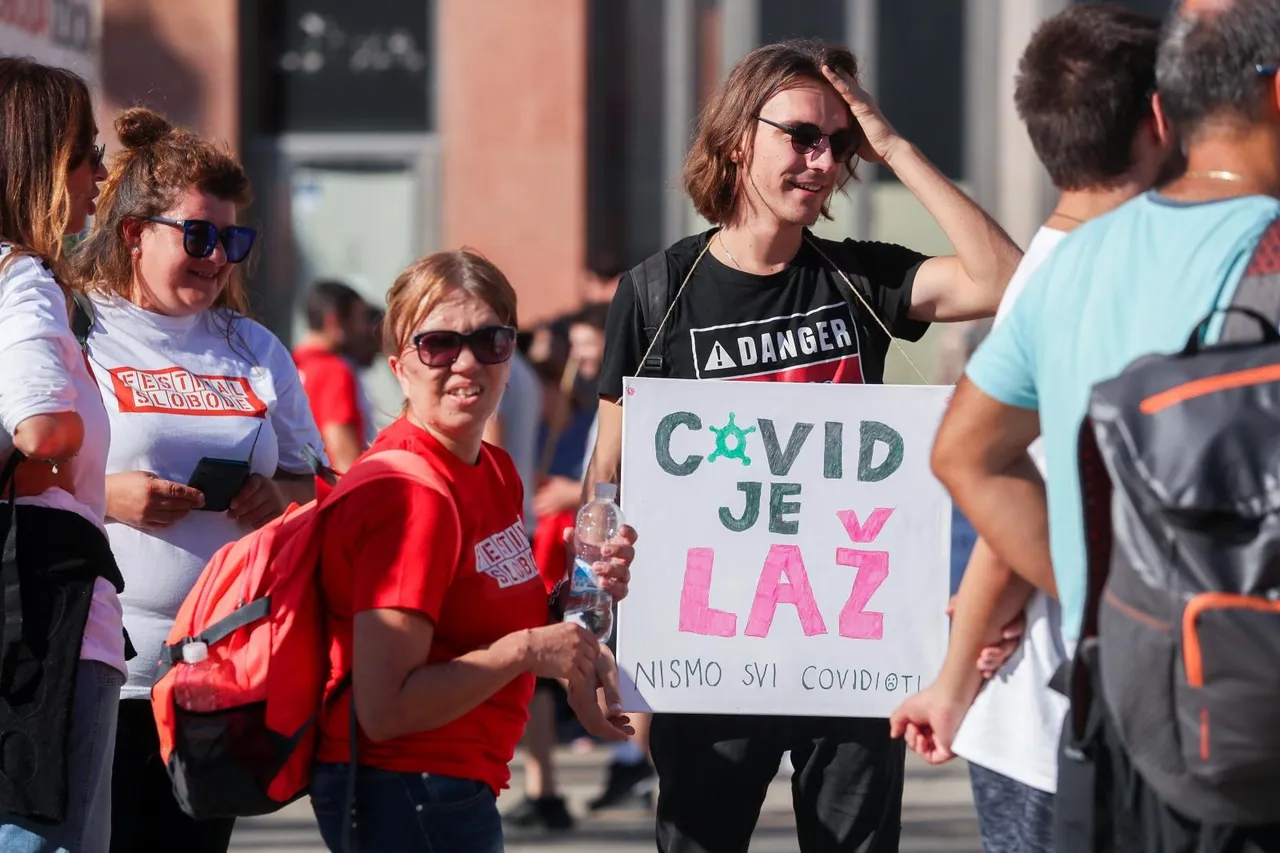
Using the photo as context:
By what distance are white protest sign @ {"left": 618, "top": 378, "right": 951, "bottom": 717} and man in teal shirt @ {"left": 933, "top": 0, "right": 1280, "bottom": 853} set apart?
108 centimetres

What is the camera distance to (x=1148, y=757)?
2342 mm

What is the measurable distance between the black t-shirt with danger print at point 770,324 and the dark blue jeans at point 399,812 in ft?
3.58

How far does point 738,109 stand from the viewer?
3.87 meters

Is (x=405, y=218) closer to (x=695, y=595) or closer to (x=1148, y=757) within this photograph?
(x=695, y=595)

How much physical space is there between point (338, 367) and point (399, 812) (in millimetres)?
5017

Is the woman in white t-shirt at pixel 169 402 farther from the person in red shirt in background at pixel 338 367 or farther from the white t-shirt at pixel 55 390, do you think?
the person in red shirt in background at pixel 338 367

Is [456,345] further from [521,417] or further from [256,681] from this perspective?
[521,417]

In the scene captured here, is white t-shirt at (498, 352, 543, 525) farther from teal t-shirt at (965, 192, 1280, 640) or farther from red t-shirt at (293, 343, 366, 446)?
teal t-shirt at (965, 192, 1280, 640)

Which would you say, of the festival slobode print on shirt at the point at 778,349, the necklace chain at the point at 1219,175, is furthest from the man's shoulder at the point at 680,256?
the necklace chain at the point at 1219,175

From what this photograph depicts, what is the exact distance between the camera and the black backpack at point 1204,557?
2.21 metres

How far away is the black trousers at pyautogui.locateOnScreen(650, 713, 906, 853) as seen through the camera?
3674mm

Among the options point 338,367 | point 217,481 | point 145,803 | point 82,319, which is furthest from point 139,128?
point 338,367

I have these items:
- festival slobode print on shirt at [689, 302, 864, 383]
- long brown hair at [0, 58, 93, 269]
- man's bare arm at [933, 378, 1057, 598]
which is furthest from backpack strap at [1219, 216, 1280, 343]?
long brown hair at [0, 58, 93, 269]

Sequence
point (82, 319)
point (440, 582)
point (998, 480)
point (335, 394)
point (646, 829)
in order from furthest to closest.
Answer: point (335, 394) < point (646, 829) < point (82, 319) < point (440, 582) < point (998, 480)
